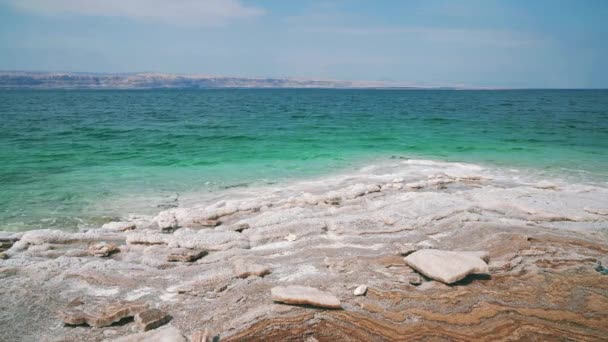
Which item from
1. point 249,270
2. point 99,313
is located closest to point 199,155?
point 249,270

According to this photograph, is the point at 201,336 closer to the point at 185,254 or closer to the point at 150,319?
the point at 150,319

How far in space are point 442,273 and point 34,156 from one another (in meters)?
19.0

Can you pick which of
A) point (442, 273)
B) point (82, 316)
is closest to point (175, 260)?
point (82, 316)

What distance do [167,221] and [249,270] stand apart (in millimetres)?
3513

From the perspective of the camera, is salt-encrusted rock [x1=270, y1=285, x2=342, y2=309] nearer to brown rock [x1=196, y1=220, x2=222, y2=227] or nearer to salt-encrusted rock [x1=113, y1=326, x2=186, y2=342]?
salt-encrusted rock [x1=113, y1=326, x2=186, y2=342]

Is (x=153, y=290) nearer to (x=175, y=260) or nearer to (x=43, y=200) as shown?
(x=175, y=260)

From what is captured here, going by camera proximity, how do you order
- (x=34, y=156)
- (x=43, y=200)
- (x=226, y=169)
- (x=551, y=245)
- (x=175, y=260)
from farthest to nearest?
(x=34, y=156) → (x=226, y=169) → (x=43, y=200) → (x=551, y=245) → (x=175, y=260)

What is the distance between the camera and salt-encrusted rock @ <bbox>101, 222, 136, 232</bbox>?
8.14 m

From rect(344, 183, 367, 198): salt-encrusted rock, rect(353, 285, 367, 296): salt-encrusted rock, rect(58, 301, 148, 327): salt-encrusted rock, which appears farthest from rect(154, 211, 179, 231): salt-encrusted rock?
rect(353, 285, 367, 296): salt-encrusted rock

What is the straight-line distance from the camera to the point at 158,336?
4.12 m

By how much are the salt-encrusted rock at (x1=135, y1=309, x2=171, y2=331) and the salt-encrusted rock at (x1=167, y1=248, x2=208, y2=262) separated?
5.87 ft

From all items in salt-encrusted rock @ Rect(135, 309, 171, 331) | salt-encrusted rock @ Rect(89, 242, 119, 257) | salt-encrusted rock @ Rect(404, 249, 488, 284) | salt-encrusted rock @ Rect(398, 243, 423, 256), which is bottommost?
salt-encrusted rock @ Rect(89, 242, 119, 257)

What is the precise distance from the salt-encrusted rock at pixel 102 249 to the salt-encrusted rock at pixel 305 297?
3.56 meters

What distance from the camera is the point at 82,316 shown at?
4.57 m
